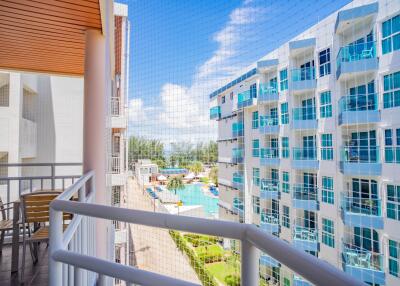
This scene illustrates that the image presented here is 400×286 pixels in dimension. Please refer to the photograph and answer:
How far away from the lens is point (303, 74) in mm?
1583

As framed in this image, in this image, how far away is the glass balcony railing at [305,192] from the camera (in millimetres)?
1532

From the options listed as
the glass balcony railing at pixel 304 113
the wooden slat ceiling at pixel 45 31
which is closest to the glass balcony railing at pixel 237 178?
the glass balcony railing at pixel 304 113

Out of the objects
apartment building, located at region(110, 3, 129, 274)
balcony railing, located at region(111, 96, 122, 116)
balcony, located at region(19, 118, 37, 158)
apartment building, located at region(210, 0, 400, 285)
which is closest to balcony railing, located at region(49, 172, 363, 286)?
apartment building, located at region(210, 0, 400, 285)

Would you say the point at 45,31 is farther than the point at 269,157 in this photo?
Yes

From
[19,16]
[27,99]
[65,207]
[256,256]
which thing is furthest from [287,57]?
[27,99]

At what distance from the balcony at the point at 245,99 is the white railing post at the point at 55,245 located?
1352 millimetres

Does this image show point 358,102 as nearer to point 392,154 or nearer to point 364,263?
point 392,154

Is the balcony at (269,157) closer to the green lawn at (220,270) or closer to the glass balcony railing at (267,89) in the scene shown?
the glass balcony railing at (267,89)

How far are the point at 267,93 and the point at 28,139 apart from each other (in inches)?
260

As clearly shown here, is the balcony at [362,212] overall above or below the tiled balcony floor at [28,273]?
above

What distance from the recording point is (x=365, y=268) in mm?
1266

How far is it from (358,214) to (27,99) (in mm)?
7948

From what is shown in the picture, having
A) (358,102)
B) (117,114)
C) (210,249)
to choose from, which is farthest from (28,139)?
(358,102)

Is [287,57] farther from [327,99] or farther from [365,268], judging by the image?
[365,268]
